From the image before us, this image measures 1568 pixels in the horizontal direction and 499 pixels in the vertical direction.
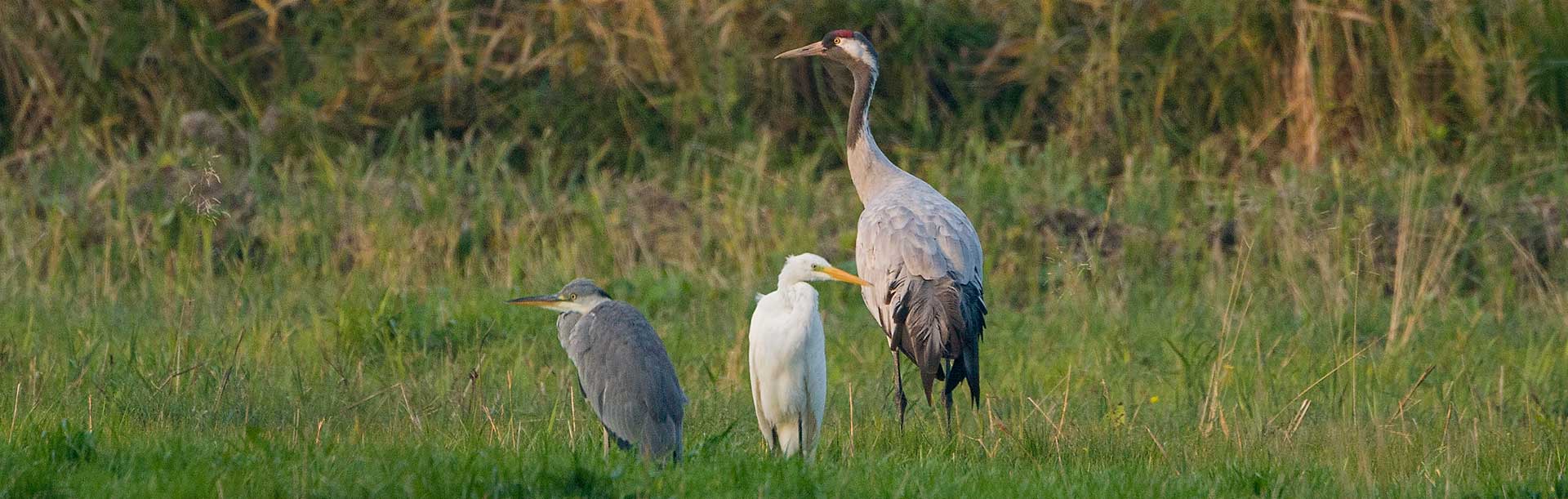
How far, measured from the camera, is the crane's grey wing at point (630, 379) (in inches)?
189

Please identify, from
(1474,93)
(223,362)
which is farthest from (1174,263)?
(223,362)

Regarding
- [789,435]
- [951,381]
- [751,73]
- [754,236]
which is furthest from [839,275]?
[751,73]

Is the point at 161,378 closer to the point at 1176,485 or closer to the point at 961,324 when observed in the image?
the point at 961,324

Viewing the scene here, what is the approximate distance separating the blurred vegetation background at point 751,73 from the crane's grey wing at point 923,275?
4953mm

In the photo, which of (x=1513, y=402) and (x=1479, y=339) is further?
(x=1479, y=339)

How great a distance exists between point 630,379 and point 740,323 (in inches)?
118

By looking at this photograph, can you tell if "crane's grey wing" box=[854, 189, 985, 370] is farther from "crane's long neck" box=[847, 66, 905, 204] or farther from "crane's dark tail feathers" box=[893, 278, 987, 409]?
"crane's long neck" box=[847, 66, 905, 204]

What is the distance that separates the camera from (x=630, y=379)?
492 cm

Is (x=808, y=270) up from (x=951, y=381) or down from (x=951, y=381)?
up

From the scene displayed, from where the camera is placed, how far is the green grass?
16.0 ft

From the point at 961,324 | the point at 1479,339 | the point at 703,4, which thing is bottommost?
the point at 1479,339

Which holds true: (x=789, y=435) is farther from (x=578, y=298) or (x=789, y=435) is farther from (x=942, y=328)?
(x=942, y=328)

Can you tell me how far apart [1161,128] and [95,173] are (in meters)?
6.52

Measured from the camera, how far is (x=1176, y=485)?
484 cm
